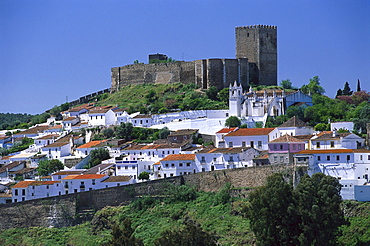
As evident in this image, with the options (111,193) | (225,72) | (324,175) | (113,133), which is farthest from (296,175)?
(225,72)

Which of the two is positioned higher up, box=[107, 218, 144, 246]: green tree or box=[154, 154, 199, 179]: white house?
box=[154, 154, 199, 179]: white house

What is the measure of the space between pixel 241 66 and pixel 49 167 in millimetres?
23172

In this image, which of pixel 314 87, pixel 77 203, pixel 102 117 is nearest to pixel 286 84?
pixel 314 87

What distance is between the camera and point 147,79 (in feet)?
256

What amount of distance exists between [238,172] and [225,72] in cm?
2641

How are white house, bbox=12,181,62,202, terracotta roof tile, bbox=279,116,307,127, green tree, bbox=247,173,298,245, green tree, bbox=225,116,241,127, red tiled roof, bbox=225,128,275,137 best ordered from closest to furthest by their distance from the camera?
green tree, bbox=247,173,298,245 < white house, bbox=12,181,62,202 < red tiled roof, bbox=225,128,275,137 < terracotta roof tile, bbox=279,116,307,127 < green tree, bbox=225,116,241,127

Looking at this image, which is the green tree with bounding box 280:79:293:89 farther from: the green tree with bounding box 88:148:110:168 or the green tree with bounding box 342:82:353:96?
the green tree with bounding box 88:148:110:168

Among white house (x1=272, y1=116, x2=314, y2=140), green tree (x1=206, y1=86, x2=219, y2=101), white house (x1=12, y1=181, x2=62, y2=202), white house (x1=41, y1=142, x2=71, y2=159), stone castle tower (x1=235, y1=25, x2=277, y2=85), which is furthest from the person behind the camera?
stone castle tower (x1=235, y1=25, x2=277, y2=85)

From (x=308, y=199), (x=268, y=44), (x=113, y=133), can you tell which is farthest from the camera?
(x=268, y=44)

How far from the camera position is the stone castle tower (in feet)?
236

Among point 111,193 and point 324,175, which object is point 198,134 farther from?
point 324,175

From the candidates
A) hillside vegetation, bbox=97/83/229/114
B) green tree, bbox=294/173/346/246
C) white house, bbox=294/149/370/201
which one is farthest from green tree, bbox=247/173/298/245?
hillside vegetation, bbox=97/83/229/114

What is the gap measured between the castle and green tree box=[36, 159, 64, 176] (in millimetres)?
19642

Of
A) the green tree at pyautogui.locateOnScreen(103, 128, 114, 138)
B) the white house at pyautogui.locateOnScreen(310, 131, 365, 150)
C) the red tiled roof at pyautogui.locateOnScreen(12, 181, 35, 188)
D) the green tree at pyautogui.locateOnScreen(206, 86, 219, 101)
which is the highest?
the green tree at pyautogui.locateOnScreen(206, 86, 219, 101)
